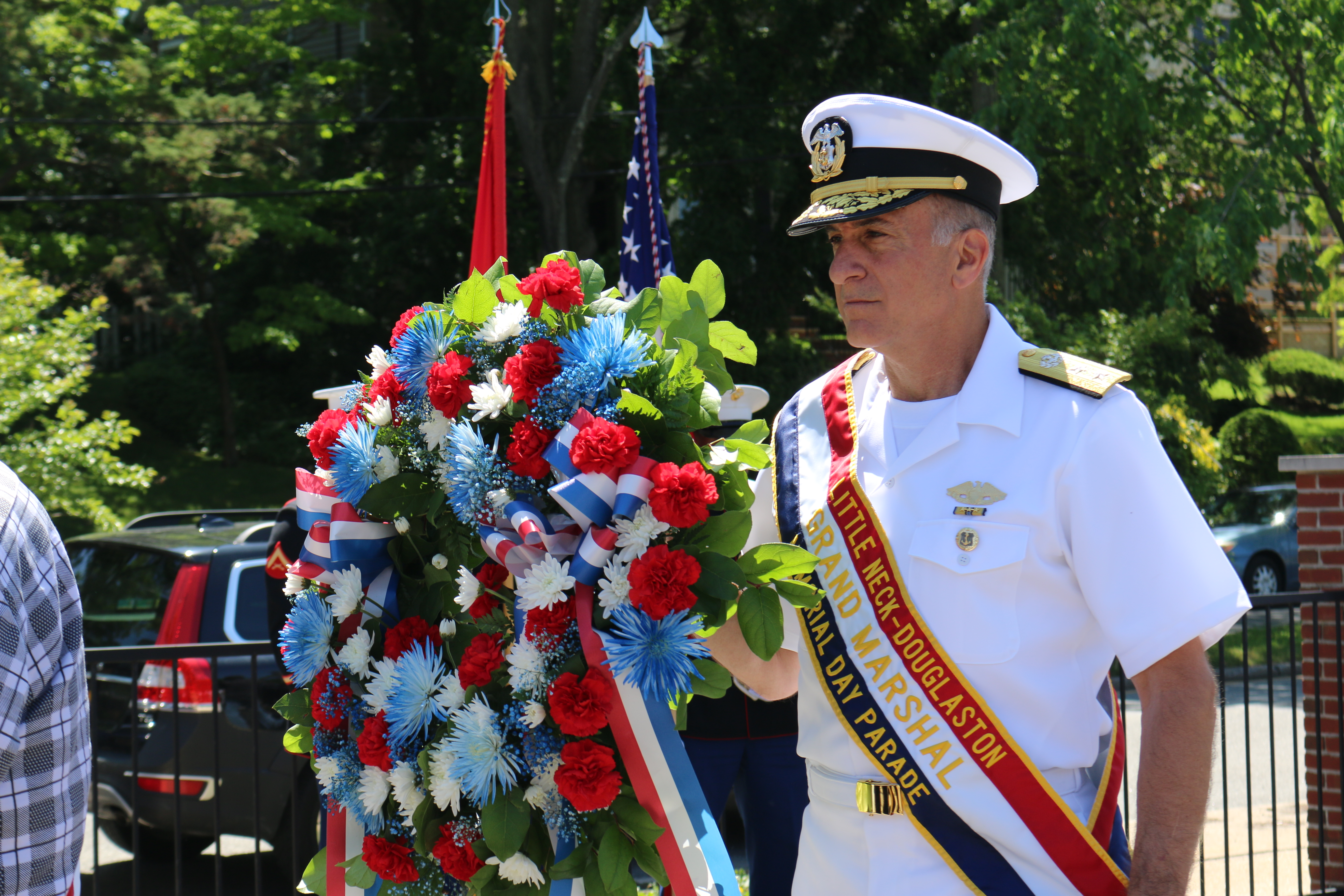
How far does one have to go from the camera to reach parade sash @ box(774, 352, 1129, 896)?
1.86 metres

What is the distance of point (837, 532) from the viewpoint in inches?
82.7

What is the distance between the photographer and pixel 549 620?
178 centimetres

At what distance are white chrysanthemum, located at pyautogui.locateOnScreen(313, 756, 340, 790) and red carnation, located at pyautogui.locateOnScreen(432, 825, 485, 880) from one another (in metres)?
0.27

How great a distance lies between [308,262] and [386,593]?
20.4 m

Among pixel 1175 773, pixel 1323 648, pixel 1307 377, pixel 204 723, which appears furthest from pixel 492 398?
pixel 1307 377

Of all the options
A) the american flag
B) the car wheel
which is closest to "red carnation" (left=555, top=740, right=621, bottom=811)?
the american flag

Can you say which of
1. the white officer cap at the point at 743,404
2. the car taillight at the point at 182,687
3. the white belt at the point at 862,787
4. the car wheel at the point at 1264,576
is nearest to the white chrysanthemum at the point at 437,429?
the white belt at the point at 862,787

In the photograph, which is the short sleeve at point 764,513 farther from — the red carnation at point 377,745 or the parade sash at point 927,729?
the red carnation at point 377,745

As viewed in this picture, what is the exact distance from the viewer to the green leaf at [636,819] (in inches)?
70.2

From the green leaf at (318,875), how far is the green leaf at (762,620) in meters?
0.91

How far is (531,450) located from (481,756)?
46cm

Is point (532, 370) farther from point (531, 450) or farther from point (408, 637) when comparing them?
point (408, 637)

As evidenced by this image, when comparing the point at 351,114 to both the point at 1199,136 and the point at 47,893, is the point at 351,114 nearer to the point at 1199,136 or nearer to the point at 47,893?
the point at 1199,136

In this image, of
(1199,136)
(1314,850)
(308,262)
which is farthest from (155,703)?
(308,262)
